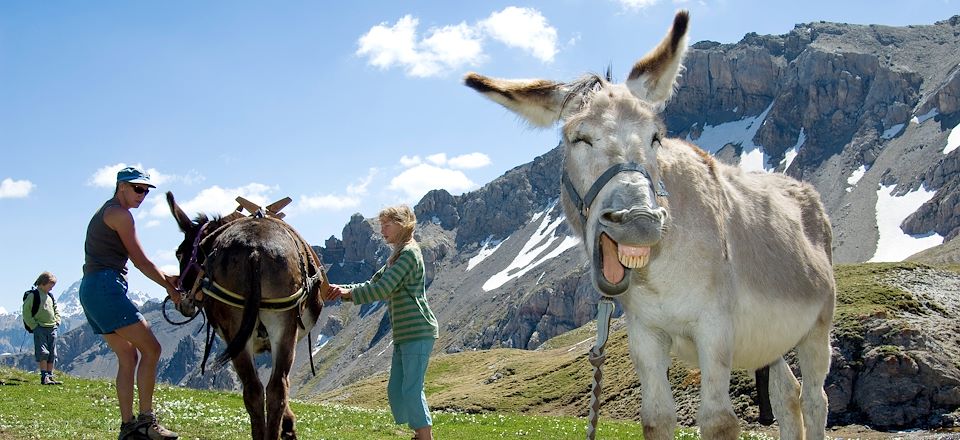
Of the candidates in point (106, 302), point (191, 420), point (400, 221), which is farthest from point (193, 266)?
point (191, 420)

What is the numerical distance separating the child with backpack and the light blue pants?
17.9 metres

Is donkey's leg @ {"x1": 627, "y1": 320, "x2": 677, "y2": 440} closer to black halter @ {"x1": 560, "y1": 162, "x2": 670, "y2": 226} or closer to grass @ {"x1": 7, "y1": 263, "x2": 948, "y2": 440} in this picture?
black halter @ {"x1": 560, "y1": 162, "x2": 670, "y2": 226}

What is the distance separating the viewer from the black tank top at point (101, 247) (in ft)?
28.6

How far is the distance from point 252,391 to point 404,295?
227 centimetres

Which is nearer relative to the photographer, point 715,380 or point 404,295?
point 715,380

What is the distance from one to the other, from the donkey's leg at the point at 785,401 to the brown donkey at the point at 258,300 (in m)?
5.99

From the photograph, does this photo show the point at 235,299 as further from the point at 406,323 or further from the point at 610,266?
the point at 610,266

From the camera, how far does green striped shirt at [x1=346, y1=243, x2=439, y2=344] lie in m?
8.80

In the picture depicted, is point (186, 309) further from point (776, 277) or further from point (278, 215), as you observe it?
point (776, 277)

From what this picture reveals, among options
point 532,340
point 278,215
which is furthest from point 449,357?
point 278,215

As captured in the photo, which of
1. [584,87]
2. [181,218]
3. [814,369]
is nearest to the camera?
[584,87]

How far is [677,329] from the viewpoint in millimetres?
5875

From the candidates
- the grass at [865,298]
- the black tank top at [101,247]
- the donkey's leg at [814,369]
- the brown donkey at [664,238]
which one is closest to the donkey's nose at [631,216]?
the brown donkey at [664,238]

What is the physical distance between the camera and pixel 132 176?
899cm
